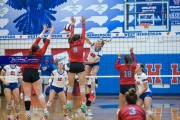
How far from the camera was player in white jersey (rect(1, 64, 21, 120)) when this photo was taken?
12.8m

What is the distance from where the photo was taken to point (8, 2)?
22.0 metres

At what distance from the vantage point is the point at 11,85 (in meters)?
13.2

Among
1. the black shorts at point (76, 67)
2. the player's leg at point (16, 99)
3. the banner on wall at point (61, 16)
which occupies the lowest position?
the player's leg at point (16, 99)

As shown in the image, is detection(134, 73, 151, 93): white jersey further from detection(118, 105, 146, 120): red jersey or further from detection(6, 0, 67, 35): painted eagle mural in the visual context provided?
detection(6, 0, 67, 35): painted eagle mural

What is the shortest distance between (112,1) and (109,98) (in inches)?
167

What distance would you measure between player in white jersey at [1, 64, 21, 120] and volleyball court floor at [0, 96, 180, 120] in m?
0.30

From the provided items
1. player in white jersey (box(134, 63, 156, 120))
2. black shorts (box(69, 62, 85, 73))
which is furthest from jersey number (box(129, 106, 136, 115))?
black shorts (box(69, 62, 85, 73))

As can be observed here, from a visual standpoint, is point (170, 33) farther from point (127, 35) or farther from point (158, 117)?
point (158, 117)

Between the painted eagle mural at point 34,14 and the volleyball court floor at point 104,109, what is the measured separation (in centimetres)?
339

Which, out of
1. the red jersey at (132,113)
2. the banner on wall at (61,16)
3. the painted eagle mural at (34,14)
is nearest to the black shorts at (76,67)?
the red jersey at (132,113)

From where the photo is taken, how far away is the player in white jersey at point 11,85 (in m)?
12.8

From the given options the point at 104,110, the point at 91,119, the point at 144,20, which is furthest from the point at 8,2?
the point at 91,119

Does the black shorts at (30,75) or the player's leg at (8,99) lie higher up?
the black shorts at (30,75)

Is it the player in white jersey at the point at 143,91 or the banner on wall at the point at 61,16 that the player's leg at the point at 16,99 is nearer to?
the player in white jersey at the point at 143,91
